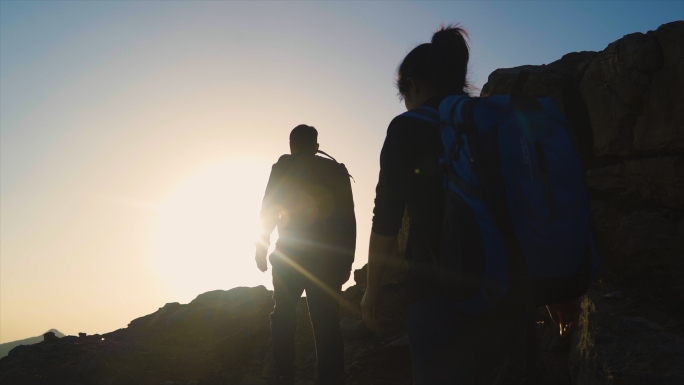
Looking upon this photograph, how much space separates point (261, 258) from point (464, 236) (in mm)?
3482

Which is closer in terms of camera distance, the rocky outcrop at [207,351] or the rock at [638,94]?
the rock at [638,94]

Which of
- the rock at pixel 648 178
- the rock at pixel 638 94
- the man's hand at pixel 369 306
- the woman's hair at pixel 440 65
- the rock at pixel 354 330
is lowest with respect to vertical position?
the rock at pixel 354 330

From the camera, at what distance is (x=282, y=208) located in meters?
4.88

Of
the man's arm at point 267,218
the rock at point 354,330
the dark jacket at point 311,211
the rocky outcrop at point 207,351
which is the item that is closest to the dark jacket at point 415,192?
the dark jacket at point 311,211

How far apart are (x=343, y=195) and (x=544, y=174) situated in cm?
320

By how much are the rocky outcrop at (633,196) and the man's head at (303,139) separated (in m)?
2.62

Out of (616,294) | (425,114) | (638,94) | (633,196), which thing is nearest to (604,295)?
(616,294)

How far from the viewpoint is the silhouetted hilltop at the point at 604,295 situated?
4137 mm

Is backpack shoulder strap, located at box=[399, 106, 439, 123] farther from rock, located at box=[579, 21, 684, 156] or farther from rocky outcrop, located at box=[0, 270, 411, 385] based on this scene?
rocky outcrop, located at box=[0, 270, 411, 385]

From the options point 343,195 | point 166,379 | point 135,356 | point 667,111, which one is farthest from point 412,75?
point 135,356

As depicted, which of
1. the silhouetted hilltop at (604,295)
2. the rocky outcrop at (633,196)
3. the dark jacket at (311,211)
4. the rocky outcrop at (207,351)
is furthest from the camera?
the rocky outcrop at (207,351)

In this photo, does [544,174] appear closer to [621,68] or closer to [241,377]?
[621,68]

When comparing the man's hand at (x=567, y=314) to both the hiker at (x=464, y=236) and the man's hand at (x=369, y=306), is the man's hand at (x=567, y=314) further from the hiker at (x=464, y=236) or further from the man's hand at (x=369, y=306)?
the man's hand at (x=369, y=306)

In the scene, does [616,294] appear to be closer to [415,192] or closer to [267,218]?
[267,218]
